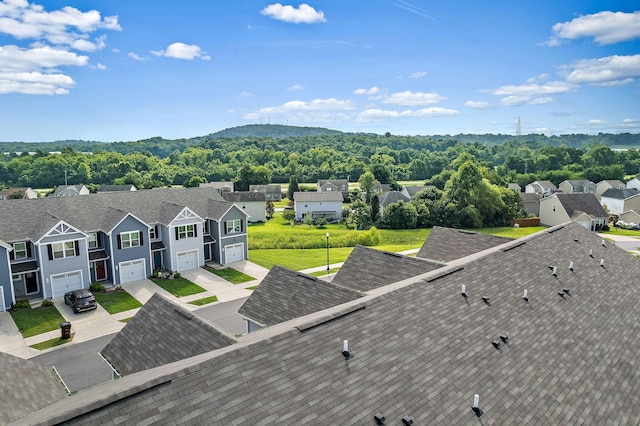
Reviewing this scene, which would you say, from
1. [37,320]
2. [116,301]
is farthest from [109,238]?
[37,320]

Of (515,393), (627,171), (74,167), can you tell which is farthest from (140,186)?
(627,171)

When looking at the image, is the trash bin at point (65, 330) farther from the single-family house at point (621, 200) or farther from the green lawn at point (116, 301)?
the single-family house at point (621, 200)

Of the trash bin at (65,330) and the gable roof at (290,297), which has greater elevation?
the gable roof at (290,297)

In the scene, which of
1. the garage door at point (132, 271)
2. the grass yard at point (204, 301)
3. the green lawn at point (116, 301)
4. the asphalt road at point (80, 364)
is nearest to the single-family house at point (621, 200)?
the grass yard at point (204, 301)

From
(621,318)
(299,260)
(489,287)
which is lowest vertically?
(299,260)

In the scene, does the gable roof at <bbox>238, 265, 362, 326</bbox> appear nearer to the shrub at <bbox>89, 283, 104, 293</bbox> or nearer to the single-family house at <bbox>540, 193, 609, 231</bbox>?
the shrub at <bbox>89, 283, 104, 293</bbox>

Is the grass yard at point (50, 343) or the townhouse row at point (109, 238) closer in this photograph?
the grass yard at point (50, 343)

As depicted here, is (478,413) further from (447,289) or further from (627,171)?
(627,171)

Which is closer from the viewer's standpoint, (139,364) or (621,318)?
(139,364)
